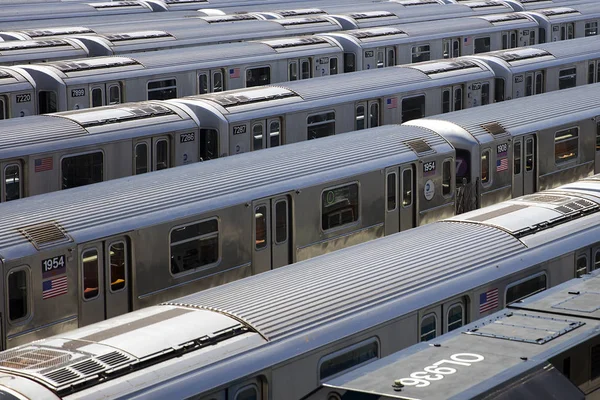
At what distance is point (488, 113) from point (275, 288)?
11025mm

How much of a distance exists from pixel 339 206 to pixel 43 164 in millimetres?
5192

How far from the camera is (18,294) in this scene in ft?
43.8

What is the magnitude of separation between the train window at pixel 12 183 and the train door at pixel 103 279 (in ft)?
14.5

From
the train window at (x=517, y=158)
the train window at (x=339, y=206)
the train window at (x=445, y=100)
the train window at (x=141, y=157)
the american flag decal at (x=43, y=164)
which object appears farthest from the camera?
the train window at (x=445, y=100)

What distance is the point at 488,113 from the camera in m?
21.5

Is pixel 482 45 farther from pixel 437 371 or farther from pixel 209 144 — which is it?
pixel 437 371

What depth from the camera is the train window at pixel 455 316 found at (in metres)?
12.4

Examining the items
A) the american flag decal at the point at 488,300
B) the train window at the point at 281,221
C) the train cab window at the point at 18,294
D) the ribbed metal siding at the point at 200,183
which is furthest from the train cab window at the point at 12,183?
the american flag decal at the point at 488,300

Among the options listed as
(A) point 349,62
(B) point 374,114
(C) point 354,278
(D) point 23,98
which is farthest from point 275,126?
(C) point 354,278

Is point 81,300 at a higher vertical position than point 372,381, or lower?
lower

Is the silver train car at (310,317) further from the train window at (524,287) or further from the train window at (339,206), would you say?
the train window at (339,206)

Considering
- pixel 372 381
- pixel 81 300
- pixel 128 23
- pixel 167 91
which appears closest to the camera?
pixel 372 381

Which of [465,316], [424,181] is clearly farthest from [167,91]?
[465,316]

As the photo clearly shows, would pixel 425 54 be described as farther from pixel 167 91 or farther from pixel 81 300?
pixel 81 300
